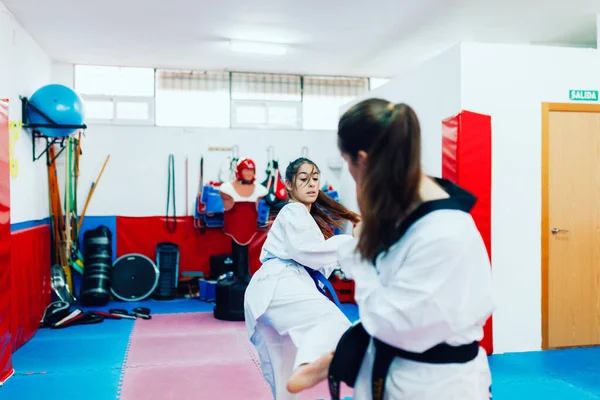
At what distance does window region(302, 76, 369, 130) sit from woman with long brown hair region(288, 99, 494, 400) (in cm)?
702

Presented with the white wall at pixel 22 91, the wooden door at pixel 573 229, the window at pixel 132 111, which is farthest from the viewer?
the window at pixel 132 111

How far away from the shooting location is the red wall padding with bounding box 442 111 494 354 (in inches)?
169

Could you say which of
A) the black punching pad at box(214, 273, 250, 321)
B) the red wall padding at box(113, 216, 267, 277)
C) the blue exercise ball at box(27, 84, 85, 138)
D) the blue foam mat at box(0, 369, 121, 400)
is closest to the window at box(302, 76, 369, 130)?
the red wall padding at box(113, 216, 267, 277)

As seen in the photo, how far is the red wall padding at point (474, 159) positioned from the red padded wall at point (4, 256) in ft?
10.9

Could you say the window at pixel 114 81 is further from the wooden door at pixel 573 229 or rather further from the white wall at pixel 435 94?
the wooden door at pixel 573 229

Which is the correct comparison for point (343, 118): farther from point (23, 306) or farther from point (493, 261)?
point (23, 306)

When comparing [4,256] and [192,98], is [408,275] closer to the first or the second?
[4,256]

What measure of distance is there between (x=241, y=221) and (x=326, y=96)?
282 cm

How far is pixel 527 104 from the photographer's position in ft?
15.3

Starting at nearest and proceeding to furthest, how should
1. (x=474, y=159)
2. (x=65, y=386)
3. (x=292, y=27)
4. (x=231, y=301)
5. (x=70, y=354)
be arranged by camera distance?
(x=65, y=386) → (x=474, y=159) → (x=70, y=354) → (x=292, y=27) → (x=231, y=301)

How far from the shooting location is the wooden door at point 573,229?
15.6 feet

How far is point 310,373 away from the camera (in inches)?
53.2

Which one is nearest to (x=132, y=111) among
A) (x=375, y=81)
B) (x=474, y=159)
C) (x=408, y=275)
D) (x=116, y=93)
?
(x=116, y=93)

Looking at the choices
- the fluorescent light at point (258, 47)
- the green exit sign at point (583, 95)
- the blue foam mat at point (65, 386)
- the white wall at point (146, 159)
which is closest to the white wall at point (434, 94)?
the green exit sign at point (583, 95)
